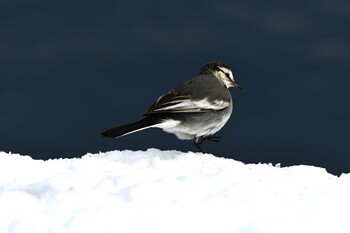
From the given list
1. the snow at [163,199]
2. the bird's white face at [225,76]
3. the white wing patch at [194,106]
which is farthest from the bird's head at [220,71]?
the snow at [163,199]

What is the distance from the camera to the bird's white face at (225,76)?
1472 centimetres

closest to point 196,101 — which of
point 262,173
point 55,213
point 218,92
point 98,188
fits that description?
point 218,92

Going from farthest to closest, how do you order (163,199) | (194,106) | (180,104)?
(194,106)
(180,104)
(163,199)

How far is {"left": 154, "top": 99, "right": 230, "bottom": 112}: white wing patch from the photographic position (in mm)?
13070

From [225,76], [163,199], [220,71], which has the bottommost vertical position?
[163,199]

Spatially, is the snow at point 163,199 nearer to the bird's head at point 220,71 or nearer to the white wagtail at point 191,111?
the white wagtail at point 191,111

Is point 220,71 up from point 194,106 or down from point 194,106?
up

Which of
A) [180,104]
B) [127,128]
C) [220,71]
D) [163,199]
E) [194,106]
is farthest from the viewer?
[220,71]

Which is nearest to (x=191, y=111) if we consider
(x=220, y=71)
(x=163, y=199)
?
(x=220, y=71)

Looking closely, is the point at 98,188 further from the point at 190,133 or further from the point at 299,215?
the point at 190,133

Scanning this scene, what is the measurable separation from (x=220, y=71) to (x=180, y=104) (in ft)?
5.89

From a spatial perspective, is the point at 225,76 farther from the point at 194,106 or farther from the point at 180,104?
the point at 180,104

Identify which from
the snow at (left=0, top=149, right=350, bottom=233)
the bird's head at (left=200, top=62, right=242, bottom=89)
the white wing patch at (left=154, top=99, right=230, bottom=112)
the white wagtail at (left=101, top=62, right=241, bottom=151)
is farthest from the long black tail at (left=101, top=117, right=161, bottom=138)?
the bird's head at (left=200, top=62, right=242, bottom=89)

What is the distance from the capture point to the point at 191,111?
1322cm
